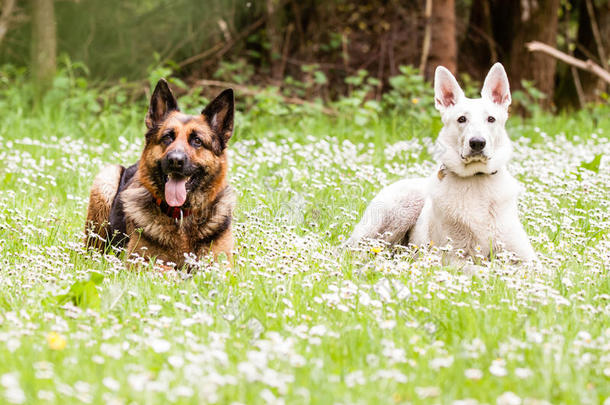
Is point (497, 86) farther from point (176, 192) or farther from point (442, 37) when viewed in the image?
point (442, 37)

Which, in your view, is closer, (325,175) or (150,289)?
(150,289)

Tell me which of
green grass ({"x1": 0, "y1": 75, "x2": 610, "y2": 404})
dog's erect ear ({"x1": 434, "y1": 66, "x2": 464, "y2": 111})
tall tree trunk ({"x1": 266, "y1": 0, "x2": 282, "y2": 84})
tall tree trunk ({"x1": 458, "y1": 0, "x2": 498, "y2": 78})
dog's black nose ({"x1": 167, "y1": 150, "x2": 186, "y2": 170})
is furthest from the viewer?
tall tree trunk ({"x1": 458, "y1": 0, "x2": 498, "y2": 78})

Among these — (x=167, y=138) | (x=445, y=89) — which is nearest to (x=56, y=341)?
(x=167, y=138)

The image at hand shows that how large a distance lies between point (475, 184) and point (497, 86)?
0.77 m

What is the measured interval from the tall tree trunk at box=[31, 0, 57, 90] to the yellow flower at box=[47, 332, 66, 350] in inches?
317

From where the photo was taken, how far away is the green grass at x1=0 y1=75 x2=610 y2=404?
2.56 m

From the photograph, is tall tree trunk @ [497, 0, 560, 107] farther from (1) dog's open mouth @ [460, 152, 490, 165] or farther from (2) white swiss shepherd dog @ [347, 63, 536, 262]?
(1) dog's open mouth @ [460, 152, 490, 165]

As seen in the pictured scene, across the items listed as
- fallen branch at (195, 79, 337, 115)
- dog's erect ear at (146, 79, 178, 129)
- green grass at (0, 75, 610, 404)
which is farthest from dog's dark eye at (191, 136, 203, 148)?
fallen branch at (195, 79, 337, 115)

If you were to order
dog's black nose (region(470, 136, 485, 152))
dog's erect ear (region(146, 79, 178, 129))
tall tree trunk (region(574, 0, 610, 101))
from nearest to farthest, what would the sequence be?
1. dog's black nose (region(470, 136, 485, 152))
2. dog's erect ear (region(146, 79, 178, 129))
3. tall tree trunk (region(574, 0, 610, 101))

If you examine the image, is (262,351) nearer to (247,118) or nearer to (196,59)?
(247,118)

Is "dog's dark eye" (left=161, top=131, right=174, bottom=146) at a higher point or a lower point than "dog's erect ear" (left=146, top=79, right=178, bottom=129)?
lower

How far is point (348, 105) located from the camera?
1013 centimetres

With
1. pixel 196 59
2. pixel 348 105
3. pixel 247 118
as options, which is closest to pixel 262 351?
pixel 247 118

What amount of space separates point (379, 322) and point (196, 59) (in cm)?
888
